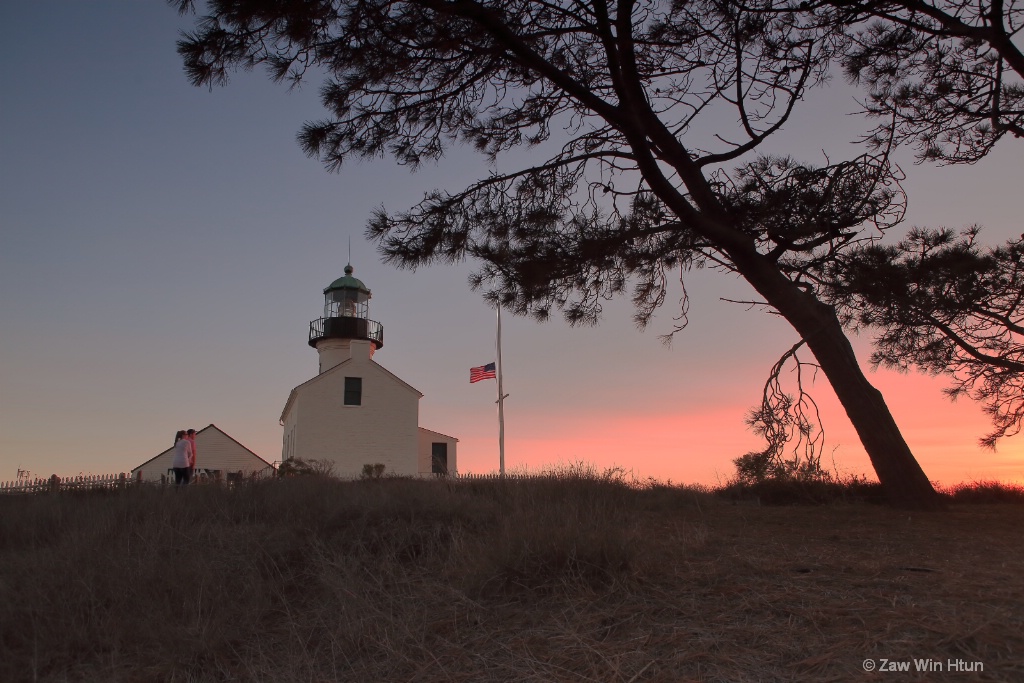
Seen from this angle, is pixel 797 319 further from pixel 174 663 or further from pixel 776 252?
pixel 174 663

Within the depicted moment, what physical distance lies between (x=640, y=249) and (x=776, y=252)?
1502mm

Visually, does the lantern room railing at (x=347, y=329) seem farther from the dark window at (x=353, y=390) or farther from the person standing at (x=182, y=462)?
the person standing at (x=182, y=462)

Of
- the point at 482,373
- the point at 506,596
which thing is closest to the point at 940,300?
the point at 506,596

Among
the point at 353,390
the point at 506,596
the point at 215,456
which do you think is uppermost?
the point at 353,390

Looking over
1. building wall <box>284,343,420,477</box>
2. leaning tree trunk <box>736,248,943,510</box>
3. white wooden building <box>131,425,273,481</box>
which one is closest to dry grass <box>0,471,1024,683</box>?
leaning tree trunk <box>736,248,943,510</box>

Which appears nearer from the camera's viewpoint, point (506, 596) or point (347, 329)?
point (506, 596)

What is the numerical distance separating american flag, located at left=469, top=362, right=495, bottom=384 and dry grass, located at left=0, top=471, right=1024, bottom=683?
25199 millimetres

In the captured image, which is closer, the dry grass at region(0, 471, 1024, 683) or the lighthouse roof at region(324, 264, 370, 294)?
the dry grass at region(0, 471, 1024, 683)

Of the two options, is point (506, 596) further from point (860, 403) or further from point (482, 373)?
point (482, 373)

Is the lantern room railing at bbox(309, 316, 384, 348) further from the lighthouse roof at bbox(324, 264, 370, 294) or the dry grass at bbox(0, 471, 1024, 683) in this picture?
the dry grass at bbox(0, 471, 1024, 683)

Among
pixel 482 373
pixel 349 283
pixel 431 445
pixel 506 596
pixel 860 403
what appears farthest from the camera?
pixel 431 445

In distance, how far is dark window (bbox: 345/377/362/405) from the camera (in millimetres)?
32688

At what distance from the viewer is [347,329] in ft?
116

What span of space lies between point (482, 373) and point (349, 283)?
26.5 feet
